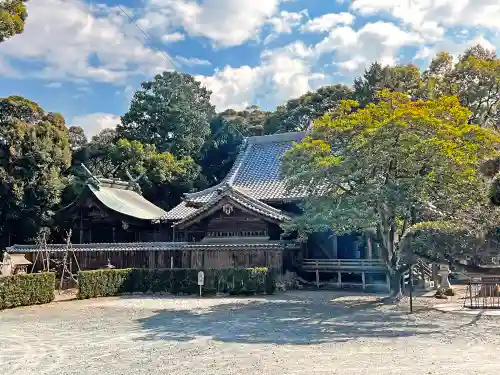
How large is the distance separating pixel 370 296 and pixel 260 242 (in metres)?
6.33

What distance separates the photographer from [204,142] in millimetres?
50562

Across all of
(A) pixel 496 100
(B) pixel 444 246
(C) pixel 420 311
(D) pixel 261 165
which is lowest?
(C) pixel 420 311

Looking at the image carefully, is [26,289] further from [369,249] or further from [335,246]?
[369,249]

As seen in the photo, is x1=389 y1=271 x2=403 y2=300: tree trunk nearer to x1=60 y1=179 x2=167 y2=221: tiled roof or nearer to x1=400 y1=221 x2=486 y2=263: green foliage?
x1=400 y1=221 x2=486 y2=263: green foliage

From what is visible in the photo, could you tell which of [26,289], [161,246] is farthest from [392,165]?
[26,289]

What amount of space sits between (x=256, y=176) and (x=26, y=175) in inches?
627

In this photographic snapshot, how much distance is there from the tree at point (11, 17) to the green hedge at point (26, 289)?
364 inches

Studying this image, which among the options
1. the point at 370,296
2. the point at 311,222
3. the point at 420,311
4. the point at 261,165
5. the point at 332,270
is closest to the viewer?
the point at 420,311

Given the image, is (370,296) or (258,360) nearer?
(258,360)

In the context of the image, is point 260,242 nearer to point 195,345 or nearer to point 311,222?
point 311,222

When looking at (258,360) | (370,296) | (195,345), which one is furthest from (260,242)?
(258,360)

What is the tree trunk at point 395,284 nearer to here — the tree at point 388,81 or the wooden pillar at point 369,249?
the wooden pillar at point 369,249

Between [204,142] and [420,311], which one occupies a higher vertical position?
[204,142]

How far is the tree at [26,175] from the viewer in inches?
1384
